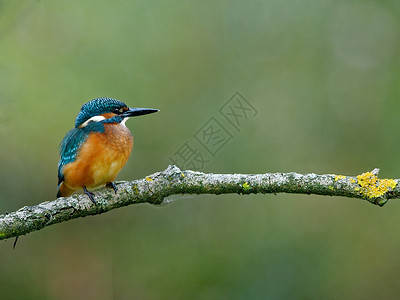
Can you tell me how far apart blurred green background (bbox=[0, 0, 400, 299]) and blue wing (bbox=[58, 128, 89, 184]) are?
1.50 meters

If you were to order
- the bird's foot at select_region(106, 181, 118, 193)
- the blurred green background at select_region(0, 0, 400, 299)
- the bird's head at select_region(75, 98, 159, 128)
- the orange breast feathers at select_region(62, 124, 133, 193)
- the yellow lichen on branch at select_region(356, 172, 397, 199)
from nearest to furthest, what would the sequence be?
the yellow lichen on branch at select_region(356, 172, 397, 199)
the bird's foot at select_region(106, 181, 118, 193)
the orange breast feathers at select_region(62, 124, 133, 193)
the bird's head at select_region(75, 98, 159, 128)
the blurred green background at select_region(0, 0, 400, 299)

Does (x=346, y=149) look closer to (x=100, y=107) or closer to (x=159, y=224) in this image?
(x=159, y=224)

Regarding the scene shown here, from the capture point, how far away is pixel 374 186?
2.10 meters

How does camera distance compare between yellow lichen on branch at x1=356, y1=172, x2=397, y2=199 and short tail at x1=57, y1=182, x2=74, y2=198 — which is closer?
yellow lichen on branch at x1=356, y1=172, x2=397, y2=199

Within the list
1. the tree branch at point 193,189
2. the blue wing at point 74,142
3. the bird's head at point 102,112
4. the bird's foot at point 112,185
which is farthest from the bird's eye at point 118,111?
the tree branch at point 193,189

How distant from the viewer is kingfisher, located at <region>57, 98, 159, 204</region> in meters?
2.99

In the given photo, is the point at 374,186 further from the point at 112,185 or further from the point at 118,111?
the point at 118,111

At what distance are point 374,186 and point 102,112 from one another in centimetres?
175

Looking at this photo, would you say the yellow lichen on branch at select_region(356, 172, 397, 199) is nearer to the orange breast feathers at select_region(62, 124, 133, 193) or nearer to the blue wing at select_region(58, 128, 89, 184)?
the orange breast feathers at select_region(62, 124, 133, 193)

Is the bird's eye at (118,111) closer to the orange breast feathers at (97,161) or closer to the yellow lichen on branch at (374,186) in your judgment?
the orange breast feathers at (97,161)

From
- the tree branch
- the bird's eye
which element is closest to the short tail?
the bird's eye

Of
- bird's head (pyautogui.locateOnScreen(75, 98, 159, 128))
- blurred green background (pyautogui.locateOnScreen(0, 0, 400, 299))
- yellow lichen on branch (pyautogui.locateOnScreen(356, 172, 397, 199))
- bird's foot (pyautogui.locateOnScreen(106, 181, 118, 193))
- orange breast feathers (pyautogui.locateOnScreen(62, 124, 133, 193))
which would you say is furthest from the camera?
blurred green background (pyautogui.locateOnScreen(0, 0, 400, 299))

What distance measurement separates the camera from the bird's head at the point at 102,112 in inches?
123

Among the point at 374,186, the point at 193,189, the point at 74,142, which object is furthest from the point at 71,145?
the point at 374,186
